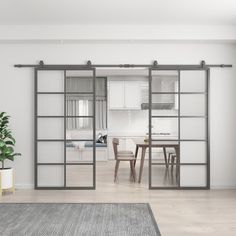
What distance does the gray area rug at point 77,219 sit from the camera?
12.0ft

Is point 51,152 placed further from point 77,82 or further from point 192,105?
point 192,105

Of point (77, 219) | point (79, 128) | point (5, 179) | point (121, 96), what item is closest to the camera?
point (77, 219)

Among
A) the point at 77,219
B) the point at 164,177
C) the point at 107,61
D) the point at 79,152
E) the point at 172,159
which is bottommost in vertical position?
the point at 77,219

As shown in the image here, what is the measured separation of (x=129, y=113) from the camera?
10.0 meters

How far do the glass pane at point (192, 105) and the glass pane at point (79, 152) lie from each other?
5.55 ft

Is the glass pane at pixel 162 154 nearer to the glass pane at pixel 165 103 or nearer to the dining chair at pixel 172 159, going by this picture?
the dining chair at pixel 172 159

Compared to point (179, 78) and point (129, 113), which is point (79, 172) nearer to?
point (179, 78)

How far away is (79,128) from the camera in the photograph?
5.96 meters

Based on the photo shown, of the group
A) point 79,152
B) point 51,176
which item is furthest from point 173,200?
point 51,176

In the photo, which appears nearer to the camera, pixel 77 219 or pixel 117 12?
pixel 77 219

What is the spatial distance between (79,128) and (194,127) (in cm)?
198

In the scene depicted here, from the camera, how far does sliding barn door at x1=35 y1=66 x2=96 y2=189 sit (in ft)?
18.8

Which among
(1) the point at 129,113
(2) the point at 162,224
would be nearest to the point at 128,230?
(2) the point at 162,224

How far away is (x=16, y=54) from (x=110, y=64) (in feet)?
5.27
